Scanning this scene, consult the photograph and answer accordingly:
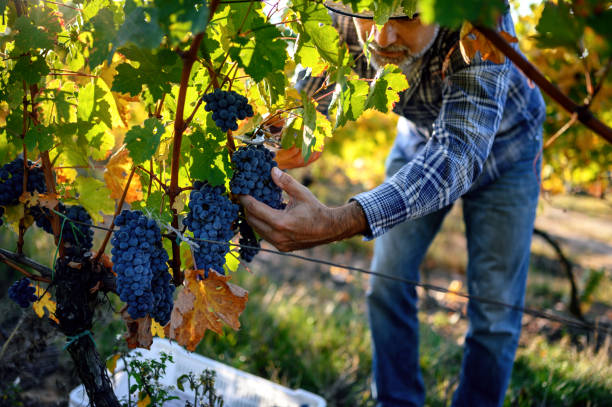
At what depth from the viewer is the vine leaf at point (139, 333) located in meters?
1.27

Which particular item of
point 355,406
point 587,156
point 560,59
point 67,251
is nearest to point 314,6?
point 67,251

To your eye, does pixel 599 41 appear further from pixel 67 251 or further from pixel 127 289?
pixel 67 251

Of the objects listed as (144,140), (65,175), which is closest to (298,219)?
(144,140)

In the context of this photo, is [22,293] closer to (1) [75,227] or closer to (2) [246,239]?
(1) [75,227]

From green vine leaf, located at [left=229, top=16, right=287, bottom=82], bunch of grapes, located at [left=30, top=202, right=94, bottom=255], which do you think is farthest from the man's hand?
bunch of grapes, located at [left=30, top=202, right=94, bottom=255]

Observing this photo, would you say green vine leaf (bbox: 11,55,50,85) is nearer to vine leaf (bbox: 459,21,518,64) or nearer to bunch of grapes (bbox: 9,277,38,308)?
bunch of grapes (bbox: 9,277,38,308)

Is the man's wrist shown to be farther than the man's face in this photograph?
No

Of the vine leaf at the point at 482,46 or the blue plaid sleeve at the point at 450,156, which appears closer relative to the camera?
the vine leaf at the point at 482,46

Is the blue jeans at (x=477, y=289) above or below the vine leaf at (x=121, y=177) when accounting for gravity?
below

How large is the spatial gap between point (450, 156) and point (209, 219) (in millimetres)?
800

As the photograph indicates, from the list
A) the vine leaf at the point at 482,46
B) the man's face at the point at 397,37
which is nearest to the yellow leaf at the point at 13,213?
the man's face at the point at 397,37

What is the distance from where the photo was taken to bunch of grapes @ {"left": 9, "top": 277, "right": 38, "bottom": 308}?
1402mm

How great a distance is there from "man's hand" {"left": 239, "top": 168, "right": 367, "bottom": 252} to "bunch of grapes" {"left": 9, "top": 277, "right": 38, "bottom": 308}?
2.29 ft

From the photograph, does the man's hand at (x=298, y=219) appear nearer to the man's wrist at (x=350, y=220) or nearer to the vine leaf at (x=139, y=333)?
the man's wrist at (x=350, y=220)
